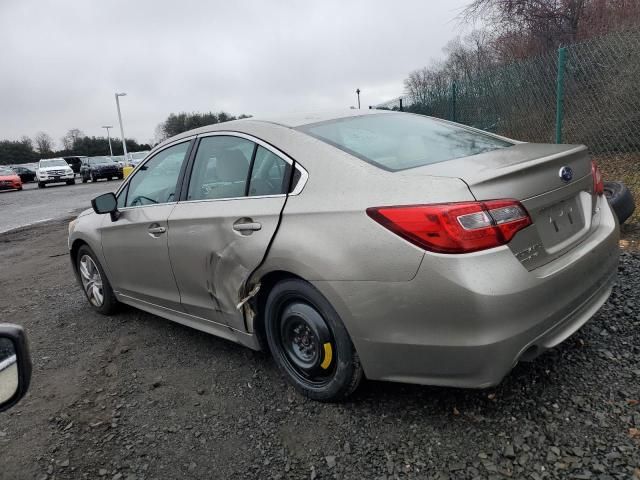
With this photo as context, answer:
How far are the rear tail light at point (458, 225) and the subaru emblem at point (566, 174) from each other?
489 mm

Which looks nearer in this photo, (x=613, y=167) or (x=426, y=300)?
(x=426, y=300)

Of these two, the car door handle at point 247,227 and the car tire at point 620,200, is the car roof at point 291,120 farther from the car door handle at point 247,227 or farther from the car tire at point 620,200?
the car tire at point 620,200

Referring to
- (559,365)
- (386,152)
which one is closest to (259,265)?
(386,152)

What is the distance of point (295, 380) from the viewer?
272 cm

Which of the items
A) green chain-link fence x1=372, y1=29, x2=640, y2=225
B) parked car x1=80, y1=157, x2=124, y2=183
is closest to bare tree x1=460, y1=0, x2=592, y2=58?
green chain-link fence x1=372, y1=29, x2=640, y2=225

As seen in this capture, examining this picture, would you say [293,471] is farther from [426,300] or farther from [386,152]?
[386,152]

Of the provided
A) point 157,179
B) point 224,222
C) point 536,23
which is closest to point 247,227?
point 224,222

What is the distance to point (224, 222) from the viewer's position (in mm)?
2801

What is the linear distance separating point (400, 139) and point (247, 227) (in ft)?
3.33

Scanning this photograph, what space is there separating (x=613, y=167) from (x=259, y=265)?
6.36 m

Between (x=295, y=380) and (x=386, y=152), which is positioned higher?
(x=386, y=152)

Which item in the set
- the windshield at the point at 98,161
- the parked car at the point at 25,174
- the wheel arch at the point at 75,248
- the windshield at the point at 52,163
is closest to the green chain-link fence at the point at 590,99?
the wheel arch at the point at 75,248

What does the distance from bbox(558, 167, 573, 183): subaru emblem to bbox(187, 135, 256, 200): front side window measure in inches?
65.4

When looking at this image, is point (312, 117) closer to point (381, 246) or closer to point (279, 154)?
point (279, 154)
